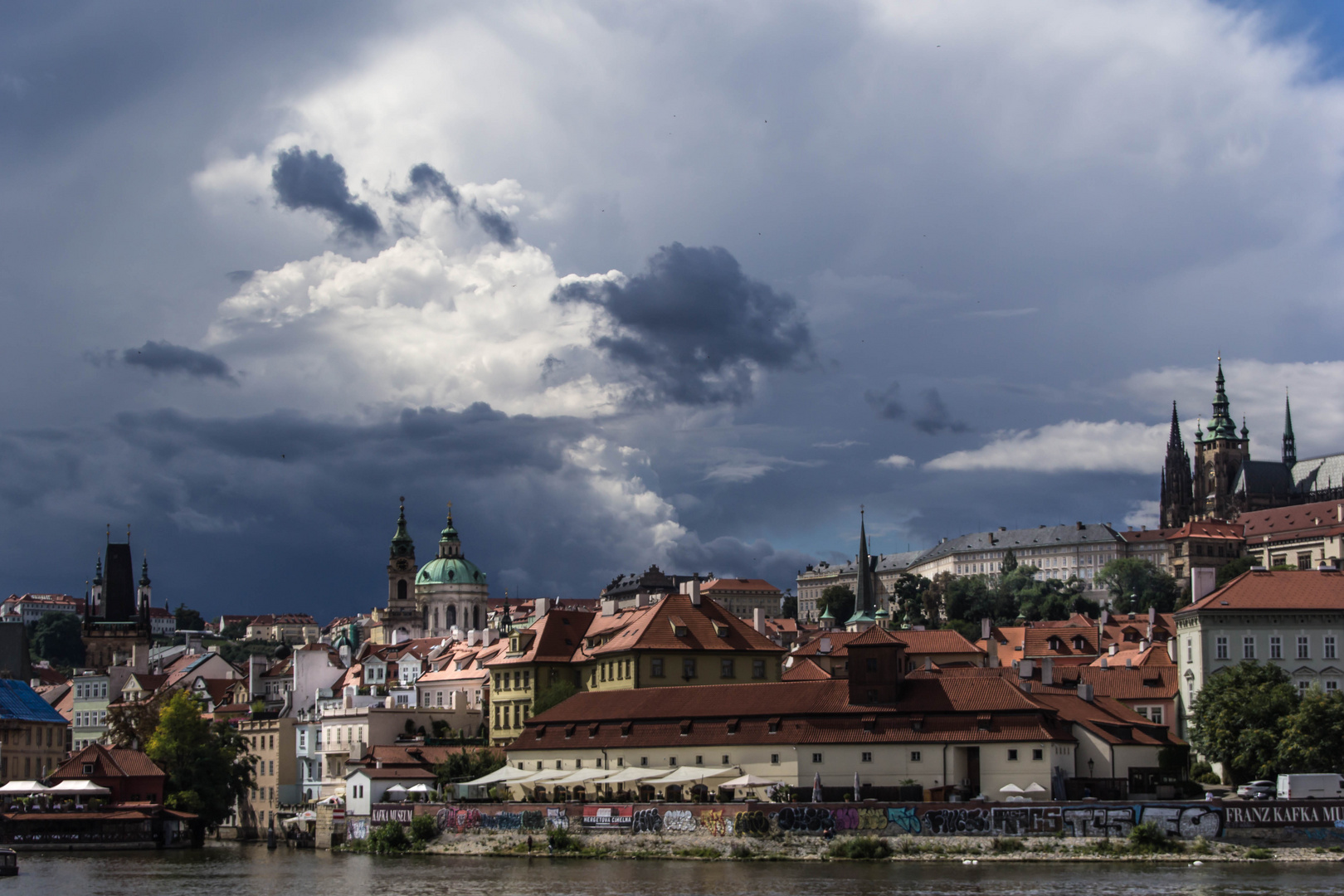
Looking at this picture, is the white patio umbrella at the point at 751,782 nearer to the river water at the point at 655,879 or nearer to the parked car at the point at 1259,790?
the river water at the point at 655,879

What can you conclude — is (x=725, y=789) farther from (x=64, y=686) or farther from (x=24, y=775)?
(x=64, y=686)

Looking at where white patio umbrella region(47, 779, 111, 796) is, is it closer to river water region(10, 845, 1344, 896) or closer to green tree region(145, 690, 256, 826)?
green tree region(145, 690, 256, 826)

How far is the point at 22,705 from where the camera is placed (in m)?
116

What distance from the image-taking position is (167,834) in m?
90.9

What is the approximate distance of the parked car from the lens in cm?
7021

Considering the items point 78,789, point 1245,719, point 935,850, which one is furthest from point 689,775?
point 78,789

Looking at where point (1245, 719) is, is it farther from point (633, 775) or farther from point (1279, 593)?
point (633, 775)

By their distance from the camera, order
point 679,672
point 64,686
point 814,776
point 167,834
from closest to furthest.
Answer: point 814,776, point 167,834, point 679,672, point 64,686

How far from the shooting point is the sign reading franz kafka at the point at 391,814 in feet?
269

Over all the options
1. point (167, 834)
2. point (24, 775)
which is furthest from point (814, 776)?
point (24, 775)

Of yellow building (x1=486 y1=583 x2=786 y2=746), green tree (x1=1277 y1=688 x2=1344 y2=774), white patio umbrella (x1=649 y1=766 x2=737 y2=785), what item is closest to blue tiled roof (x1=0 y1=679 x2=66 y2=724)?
yellow building (x1=486 y1=583 x2=786 y2=746)

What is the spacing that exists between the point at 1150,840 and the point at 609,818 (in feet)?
75.9

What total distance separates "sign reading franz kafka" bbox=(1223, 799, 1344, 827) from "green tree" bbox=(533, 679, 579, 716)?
43.4 metres

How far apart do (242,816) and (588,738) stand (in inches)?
1390
